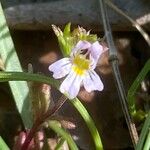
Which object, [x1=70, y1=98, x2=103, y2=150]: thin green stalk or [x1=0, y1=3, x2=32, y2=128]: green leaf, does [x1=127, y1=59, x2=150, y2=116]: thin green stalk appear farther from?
[x1=0, y1=3, x2=32, y2=128]: green leaf

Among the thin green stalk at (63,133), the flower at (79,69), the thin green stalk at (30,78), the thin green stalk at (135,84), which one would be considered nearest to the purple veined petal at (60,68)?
the flower at (79,69)

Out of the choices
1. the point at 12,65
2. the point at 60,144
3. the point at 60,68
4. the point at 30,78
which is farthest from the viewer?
the point at 12,65

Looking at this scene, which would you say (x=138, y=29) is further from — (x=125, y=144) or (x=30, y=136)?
(x=30, y=136)

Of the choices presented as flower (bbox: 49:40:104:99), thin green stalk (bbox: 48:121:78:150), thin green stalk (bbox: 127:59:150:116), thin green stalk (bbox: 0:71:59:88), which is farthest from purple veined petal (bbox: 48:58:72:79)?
thin green stalk (bbox: 127:59:150:116)

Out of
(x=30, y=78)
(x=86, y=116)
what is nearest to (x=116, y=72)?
(x=86, y=116)

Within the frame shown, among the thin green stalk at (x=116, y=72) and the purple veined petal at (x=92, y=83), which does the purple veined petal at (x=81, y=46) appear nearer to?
the purple veined petal at (x=92, y=83)

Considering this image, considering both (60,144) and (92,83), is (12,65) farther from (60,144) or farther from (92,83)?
(92,83)
